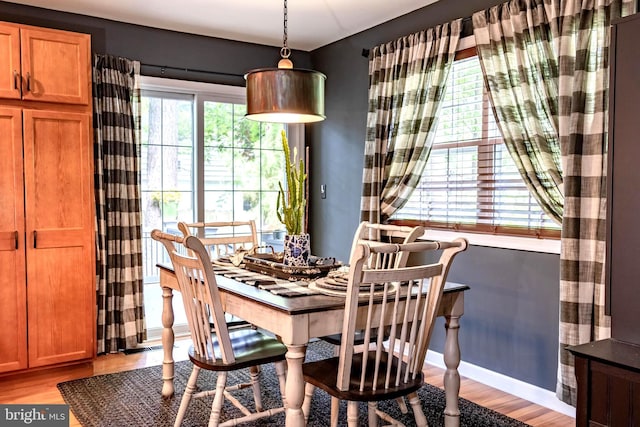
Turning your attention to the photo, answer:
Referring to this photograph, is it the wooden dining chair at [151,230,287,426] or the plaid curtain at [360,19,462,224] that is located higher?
the plaid curtain at [360,19,462,224]

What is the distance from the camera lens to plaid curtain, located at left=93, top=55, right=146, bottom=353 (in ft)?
Result: 12.7

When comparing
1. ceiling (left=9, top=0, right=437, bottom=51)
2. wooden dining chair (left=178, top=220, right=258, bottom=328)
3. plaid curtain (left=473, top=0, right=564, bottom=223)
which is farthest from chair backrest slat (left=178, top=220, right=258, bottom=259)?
plaid curtain (left=473, top=0, right=564, bottom=223)

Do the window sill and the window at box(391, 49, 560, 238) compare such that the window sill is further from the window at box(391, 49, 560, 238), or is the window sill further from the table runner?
the table runner

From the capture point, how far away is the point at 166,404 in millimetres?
2988

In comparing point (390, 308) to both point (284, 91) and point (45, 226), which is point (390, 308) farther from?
point (45, 226)

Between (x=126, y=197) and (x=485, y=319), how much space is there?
8.58 feet

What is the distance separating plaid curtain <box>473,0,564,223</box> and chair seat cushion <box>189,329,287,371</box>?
159cm

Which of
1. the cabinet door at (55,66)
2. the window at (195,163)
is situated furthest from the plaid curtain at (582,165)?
the cabinet door at (55,66)

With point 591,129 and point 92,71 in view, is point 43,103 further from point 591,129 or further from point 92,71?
point 591,129

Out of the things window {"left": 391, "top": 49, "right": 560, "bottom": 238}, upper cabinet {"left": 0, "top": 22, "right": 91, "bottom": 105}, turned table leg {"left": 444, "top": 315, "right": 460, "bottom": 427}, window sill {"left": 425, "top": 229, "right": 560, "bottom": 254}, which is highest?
upper cabinet {"left": 0, "top": 22, "right": 91, "bottom": 105}

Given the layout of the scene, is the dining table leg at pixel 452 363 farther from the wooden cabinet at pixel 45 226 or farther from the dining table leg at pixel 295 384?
the wooden cabinet at pixel 45 226

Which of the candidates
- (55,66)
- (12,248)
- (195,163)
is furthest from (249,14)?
(12,248)

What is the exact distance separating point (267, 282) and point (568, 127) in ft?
5.45

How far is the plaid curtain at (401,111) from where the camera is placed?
11.5 ft
